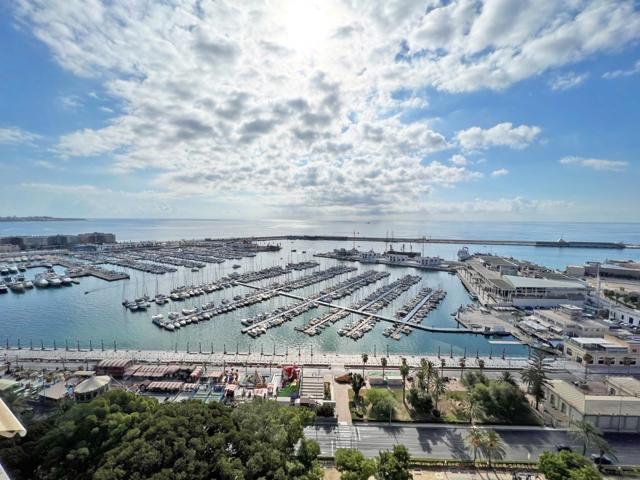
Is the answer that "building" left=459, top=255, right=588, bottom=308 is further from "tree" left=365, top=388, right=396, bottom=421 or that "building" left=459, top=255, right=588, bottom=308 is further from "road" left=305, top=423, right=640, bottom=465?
"tree" left=365, top=388, right=396, bottom=421

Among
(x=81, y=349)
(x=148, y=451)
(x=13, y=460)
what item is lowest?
(x=81, y=349)

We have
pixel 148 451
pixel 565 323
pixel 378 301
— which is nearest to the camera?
pixel 148 451

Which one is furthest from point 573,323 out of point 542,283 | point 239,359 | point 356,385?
point 239,359

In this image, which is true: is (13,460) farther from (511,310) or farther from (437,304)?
(511,310)

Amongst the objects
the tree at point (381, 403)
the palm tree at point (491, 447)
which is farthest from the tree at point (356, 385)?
the palm tree at point (491, 447)

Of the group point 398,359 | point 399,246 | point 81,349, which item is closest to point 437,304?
point 398,359
